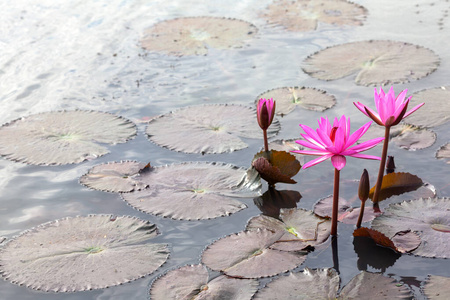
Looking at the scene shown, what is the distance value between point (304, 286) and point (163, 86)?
2.58 m

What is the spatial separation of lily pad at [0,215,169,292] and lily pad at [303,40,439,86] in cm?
226

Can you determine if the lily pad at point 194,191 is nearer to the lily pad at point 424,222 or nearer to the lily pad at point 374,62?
the lily pad at point 424,222

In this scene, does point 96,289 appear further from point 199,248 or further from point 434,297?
point 434,297

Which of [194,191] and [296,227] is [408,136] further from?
[194,191]

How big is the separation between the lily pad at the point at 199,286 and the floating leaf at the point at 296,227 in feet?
0.96

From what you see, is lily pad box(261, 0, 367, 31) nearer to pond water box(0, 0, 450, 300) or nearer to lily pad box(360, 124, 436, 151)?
pond water box(0, 0, 450, 300)

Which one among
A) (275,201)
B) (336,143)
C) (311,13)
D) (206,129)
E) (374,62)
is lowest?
(275,201)

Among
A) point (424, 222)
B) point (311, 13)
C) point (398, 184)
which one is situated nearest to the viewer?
point (424, 222)

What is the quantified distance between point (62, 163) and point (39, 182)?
0.58 ft

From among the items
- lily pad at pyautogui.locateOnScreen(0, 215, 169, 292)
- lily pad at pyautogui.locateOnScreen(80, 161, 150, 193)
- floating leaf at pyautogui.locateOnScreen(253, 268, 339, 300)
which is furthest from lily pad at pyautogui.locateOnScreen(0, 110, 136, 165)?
floating leaf at pyautogui.locateOnScreen(253, 268, 339, 300)

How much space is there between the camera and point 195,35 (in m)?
5.52

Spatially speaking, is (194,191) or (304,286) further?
(194,191)

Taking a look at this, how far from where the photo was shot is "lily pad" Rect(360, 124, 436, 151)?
3551 millimetres

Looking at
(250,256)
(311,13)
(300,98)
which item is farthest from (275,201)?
(311,13)
